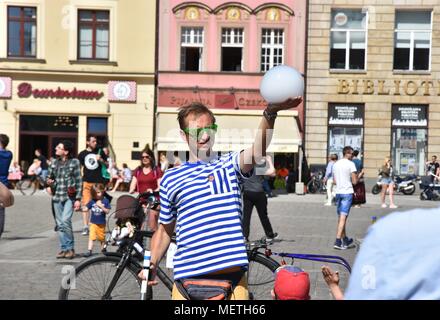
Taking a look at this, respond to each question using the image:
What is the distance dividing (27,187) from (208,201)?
2689 centimetres

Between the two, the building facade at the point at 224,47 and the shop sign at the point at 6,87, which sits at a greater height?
the building facade at the point at 224,47

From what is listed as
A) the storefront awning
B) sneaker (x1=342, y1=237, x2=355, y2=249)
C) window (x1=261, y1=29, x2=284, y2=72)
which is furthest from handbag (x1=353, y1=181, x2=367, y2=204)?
window (x1=261, y1=29, x2=284, y2=72)

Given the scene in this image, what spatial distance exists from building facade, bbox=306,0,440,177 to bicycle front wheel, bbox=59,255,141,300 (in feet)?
84.5

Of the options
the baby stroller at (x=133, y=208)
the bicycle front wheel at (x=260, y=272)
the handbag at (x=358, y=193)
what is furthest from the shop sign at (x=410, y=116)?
the bicycle front wheel at (x=260, y=272)

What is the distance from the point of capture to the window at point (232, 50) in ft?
105

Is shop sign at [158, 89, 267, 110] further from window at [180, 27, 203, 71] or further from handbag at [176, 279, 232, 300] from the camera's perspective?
handbag at [176, 279, 232, 300]

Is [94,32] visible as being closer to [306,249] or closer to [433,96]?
[433,96]

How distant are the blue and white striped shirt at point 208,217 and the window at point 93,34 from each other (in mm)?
29018

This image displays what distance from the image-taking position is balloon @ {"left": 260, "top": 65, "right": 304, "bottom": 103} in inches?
140

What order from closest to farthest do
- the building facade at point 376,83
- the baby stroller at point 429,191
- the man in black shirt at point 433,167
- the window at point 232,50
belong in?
the baby stroller at point 429,191
the man in black shirt at point 433,167
the building facade at point 376,83
the window at point 232,50

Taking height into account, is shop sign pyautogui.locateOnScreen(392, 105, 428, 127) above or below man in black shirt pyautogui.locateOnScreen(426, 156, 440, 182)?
above

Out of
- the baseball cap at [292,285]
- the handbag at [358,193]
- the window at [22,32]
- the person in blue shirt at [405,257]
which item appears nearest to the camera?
the person in blue shirt at [405,257]

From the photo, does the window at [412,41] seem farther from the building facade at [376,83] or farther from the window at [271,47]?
the window at [271,47]
